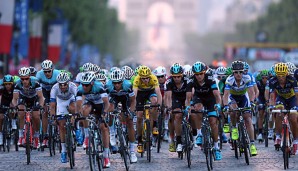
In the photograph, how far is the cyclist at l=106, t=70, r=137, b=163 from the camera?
Answer: 19.3 meters

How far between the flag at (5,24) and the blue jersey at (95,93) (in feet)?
70.9

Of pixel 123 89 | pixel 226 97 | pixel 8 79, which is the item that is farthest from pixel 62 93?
pixel 8 79

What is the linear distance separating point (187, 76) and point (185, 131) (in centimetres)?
312

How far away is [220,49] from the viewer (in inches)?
7367

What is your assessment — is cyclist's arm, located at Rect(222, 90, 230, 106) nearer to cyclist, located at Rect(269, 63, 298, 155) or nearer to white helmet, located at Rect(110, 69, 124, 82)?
cyclist, located at Rect(269, 63, 298, 155)

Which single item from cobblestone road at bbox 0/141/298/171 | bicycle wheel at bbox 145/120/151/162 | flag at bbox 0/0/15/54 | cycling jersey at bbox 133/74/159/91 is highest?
flag at bbox 0/0/15/54

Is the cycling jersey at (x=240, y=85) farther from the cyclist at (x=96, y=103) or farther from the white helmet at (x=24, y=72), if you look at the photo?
the white helmet at (x=24, y=72)

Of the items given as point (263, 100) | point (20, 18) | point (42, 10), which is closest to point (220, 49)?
point (42, 10)

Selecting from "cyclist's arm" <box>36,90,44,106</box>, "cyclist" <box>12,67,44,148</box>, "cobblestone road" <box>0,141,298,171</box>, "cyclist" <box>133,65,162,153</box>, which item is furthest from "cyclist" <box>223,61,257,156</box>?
"cyclist" <box>12,67,44,148</box>

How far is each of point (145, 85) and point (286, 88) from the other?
3.32 meters

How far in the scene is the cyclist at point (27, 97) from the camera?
70.1 feet

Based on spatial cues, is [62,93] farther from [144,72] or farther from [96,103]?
[144,72]

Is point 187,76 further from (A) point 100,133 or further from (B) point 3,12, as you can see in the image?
(B) point 3,12

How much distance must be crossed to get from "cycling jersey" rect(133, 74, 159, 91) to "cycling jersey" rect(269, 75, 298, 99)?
2640 mm
